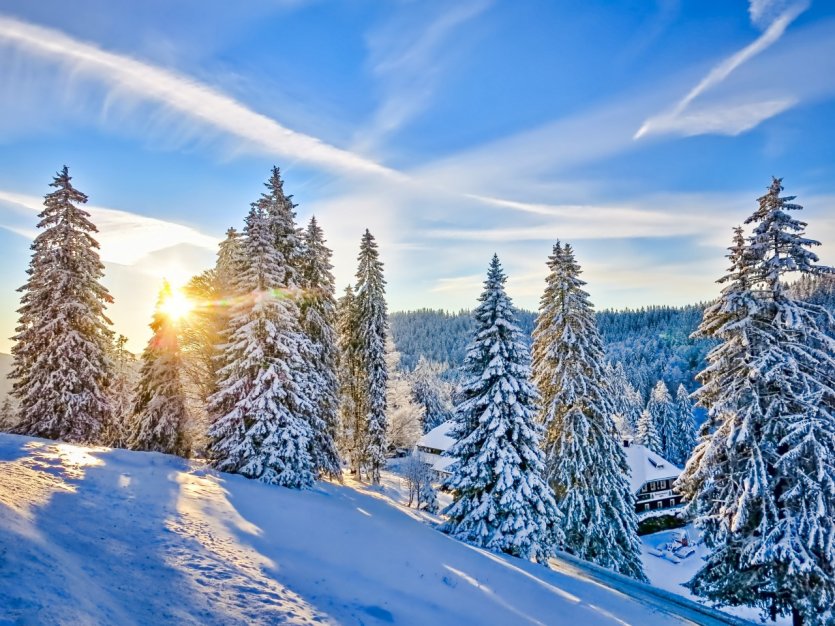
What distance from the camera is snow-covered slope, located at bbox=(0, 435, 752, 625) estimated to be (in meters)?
6.70

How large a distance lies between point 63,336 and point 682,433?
91318 millimetres

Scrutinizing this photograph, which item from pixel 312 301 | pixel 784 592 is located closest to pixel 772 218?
pixel 784 592

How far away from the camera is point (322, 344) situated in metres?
25.9

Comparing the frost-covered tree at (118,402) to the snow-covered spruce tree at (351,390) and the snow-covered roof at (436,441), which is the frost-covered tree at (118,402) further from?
the snow-covered roof at (436,441)

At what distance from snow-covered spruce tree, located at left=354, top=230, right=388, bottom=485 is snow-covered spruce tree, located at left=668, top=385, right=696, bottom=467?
2737 inches

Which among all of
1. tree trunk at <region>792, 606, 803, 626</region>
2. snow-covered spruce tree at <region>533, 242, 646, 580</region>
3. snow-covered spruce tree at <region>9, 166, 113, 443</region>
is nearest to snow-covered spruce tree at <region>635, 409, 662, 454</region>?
snow-covered spruce tree at <region>533, 242, 646, 580</region>

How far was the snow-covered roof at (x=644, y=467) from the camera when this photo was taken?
48.6m

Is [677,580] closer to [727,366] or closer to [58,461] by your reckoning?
[727,366]

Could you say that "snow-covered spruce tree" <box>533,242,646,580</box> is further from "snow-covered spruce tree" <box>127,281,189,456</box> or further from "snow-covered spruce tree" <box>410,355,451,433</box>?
"snow-covered spruce tree" <box>410,355,451,433</box>

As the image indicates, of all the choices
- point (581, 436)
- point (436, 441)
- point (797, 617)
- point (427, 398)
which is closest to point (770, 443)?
point (797, 617)

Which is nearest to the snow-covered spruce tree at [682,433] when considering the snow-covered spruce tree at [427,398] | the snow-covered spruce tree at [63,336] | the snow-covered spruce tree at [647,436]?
the snow-covered spruce tree at [647,436]

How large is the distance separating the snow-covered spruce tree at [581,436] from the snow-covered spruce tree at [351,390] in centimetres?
1304

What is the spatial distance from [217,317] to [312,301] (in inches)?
213

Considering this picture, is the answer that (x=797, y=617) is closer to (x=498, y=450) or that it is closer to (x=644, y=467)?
(x=498, y=450)
